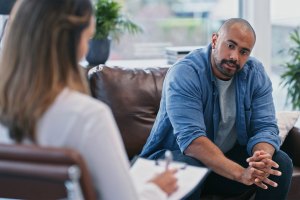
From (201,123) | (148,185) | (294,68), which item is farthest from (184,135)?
(294,68)

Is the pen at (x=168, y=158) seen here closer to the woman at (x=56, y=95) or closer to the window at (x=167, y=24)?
the woman at (x=56, y=95)

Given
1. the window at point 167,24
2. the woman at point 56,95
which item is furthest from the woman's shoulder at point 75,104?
the window at point 167,24

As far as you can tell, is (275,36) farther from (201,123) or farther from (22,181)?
(22,181)

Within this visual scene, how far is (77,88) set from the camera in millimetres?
1316

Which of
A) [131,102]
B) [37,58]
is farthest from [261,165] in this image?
[37,58]

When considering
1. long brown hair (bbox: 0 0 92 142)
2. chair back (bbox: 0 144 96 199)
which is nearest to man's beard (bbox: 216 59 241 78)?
long brown hair (bbox: 0 0 92 142)

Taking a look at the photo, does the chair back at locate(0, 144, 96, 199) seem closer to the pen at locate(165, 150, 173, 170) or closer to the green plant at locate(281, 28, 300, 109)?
the pen at locate(165, 150, 173, 170)

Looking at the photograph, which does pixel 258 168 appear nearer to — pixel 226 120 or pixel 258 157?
pixel 258 157

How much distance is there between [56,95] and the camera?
4.19 feet

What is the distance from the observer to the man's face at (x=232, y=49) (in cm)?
247

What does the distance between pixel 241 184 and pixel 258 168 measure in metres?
0.18

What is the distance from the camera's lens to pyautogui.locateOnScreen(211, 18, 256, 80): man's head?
2.48 m

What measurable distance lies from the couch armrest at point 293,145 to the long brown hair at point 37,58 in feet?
5.71

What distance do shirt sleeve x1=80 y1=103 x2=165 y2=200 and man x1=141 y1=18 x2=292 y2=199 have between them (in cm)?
106
